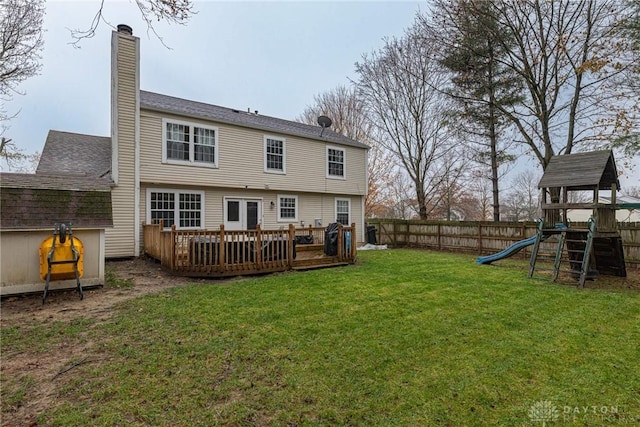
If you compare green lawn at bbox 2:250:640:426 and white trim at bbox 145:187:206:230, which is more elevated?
white trim at bbox 145:187:206:230

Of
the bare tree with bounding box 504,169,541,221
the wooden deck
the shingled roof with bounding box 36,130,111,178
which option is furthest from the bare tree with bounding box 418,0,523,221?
the bare tree with bounding box 504,169,541,221

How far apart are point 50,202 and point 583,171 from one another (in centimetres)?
1205

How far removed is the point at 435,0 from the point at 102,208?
13.1 metres

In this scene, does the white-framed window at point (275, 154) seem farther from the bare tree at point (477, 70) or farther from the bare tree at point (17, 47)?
the bare tree at point (17, 47)

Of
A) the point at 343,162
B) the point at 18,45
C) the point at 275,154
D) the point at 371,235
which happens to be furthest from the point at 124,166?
the point at 18,45

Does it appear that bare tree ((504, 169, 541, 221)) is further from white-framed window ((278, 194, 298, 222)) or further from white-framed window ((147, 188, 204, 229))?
white-framed window ((147, 188, 204, 229))

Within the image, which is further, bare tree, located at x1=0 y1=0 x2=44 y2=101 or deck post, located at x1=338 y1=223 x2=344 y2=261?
bare tree, located at x1=0 y1=0 x2=44 y2=101

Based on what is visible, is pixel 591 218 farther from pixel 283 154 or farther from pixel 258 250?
pixel 283 154

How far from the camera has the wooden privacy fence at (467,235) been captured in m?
9.23

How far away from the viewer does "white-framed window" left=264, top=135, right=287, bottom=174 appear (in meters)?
12.9

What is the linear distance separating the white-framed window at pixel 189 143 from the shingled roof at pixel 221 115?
421 mm

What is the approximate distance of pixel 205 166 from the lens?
11.3 metres

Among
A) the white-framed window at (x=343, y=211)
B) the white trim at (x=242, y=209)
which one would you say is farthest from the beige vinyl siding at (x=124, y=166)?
the white-framed window at (x=343, y=211)

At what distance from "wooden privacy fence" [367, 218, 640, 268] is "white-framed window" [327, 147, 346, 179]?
11.7 ft
